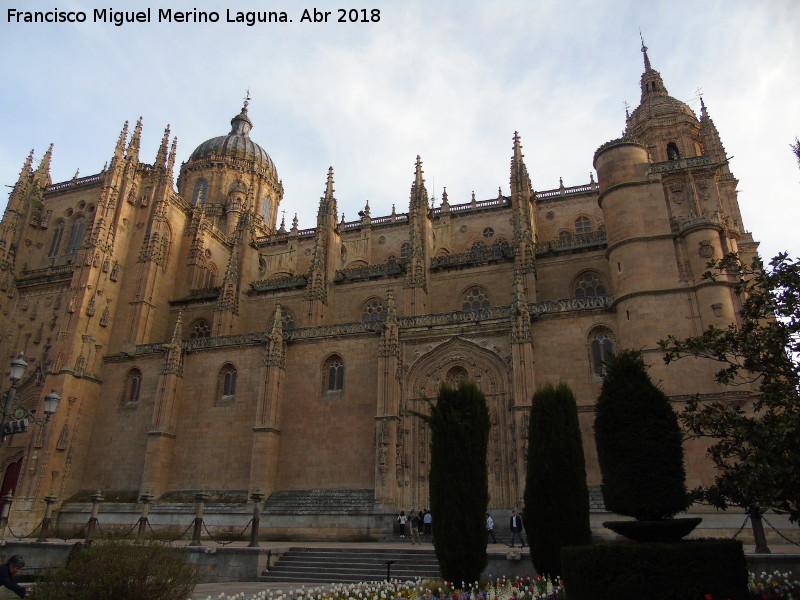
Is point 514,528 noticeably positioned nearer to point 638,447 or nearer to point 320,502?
point 320,502

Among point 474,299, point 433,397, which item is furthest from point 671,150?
point 433,397

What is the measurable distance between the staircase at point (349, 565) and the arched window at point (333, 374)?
368 inches

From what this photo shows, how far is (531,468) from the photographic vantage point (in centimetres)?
1333

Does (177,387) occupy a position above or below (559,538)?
above

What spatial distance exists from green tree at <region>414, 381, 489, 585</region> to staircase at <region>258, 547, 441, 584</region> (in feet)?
10.4

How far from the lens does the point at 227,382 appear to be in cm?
2869

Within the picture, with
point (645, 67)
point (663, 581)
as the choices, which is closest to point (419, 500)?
point (663, 581)

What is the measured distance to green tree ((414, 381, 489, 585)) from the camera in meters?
12.3

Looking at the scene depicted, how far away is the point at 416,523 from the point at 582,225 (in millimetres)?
21808

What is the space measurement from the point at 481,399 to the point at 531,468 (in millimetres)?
1887

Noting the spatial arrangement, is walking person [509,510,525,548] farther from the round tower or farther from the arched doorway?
the round tower


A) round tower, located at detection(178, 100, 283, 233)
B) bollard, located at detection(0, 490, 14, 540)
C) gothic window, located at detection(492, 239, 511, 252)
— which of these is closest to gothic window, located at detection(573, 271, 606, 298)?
gothic window, located at detection(492, 239, 511, 252)

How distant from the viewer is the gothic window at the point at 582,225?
35.1 metres

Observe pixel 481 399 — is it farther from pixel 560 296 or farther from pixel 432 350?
pixel 560 296
